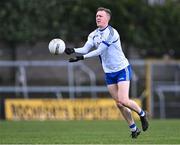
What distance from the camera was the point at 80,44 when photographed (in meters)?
40.6

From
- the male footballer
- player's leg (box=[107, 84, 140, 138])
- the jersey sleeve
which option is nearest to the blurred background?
player's leg (box=[107, 84, 140, 138])

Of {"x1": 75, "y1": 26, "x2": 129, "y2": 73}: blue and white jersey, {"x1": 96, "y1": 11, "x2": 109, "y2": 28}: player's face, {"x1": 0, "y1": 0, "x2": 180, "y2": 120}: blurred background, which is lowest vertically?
{"x1": 0, "y1": 0, "x2": 180, "y2": 120}: blurred background

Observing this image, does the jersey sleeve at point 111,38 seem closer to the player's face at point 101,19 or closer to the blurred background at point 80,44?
the player's face at point 101,19

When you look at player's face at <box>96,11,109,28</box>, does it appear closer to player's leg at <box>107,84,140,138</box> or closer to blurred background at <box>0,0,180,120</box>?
player's leg at <box>107,84,140,138</box>

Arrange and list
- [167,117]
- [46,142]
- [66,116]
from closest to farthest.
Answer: [46,142], [66,116], [167,117]

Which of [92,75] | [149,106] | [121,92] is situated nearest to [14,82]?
[92,75]

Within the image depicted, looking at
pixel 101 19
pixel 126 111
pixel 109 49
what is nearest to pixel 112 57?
pixel 109 49

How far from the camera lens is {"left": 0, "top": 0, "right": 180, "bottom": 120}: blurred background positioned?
113 ft

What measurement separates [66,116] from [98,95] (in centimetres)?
351

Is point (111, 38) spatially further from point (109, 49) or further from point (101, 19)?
point (101, 19)

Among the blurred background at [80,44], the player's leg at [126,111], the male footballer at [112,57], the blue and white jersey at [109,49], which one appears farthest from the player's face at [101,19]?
the blurred background at [80,44]

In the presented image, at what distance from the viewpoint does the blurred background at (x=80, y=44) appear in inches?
1353

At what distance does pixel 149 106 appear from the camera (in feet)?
111

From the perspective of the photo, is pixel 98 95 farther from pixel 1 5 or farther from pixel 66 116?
pixel 1 5
